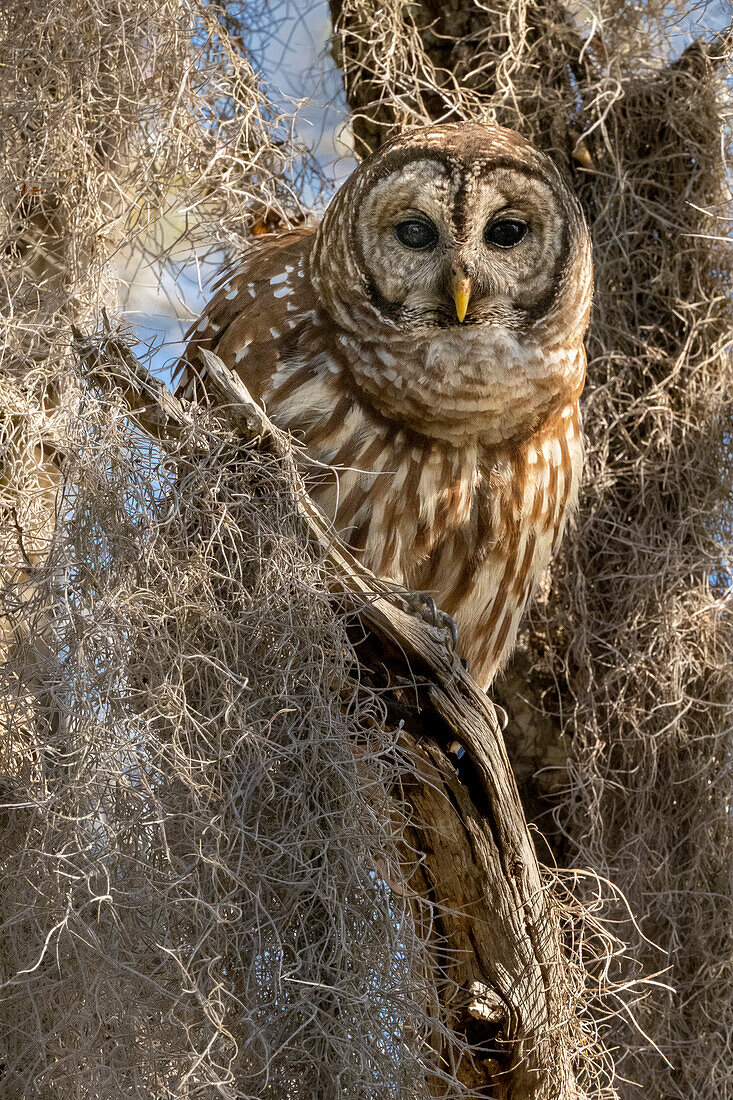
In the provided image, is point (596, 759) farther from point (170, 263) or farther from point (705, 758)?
point (170, 263)

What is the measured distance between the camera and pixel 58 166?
2.85m

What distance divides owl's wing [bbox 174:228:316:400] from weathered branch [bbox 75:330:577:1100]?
0.55m

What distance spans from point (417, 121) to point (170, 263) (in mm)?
812

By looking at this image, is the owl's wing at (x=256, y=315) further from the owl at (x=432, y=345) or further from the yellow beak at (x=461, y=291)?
the yellow beak at (x=461, y=291)

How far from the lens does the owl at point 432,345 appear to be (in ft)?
8.34

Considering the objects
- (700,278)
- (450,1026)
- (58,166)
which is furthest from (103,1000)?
(700,278)

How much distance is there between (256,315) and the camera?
2.65m

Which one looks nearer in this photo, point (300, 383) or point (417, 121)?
point (300, 383)

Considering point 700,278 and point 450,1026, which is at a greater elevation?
point 700,278

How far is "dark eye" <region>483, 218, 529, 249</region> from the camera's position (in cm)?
262

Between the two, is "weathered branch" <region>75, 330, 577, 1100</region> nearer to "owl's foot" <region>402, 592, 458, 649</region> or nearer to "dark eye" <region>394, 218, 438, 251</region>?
"owl's foot" <region>402, 592, 458, 649</region>

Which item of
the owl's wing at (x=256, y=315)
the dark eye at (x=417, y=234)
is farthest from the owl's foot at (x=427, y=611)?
the dark eye at (x=417, y=234)

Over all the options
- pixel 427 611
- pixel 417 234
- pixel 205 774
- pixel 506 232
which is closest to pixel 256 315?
pixel 417 234

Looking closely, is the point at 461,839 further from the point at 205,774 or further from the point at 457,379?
the point at 457,379
